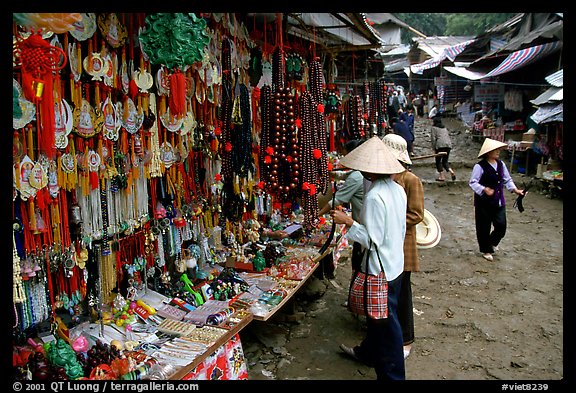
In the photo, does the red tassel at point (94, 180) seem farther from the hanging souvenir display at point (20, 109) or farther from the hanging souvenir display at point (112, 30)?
the hanging souvenir display at point (112, 30)

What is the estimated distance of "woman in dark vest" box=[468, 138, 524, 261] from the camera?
5750mm

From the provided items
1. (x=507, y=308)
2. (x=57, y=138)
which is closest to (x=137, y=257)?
(x=57, y=138)

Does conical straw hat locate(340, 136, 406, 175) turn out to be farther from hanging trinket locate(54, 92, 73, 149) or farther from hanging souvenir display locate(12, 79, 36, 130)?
hanging souvenir display locate(12, 79, 36, 130)

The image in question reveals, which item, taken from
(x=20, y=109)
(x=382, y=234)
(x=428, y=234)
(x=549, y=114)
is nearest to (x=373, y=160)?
(x=382, y=234)

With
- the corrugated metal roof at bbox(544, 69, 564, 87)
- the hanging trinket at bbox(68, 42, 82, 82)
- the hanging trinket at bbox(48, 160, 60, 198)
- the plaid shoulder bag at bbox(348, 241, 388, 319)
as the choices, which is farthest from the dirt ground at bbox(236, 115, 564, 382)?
the corrugated metal roof at bbox(544, 69, 564, 87)

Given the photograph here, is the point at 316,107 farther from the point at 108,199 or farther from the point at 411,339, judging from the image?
the point at 411,339

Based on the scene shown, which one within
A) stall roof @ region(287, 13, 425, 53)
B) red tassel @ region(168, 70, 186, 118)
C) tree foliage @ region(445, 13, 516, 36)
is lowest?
red tassel @ region(168, 70, 186, 118)

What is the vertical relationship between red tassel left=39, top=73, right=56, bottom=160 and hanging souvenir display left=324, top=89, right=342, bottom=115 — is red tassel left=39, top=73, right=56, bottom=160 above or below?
below

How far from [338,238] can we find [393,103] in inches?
339

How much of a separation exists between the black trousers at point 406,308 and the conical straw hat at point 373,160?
106 centimetres

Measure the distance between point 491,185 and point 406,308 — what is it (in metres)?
2.77

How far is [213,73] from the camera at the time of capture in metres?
3.64

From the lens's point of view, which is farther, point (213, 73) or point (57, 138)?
point (213, 73)

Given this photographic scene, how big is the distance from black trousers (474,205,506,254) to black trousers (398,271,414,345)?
8.89 ft
